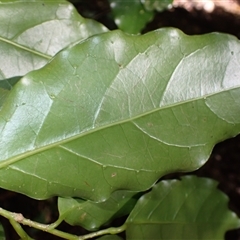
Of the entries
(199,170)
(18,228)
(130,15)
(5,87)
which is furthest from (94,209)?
(199,170)

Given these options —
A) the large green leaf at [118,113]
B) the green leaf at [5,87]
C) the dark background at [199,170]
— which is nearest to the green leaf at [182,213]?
the large green leaf at [118,113]

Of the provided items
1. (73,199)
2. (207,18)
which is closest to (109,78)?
(73,199)

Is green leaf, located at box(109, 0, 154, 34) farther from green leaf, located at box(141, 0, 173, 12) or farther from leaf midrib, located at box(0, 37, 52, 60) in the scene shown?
leaf midrib, located at box(0, 37, 52, 60)

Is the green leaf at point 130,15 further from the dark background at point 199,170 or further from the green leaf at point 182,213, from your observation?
the green leaf at point 182,213

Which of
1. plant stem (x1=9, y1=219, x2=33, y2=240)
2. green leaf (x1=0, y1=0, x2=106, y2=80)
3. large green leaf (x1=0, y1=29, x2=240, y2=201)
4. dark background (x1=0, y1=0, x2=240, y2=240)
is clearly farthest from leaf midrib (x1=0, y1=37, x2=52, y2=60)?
dark background (x1=0, y1=0, x2=240, y2=240)

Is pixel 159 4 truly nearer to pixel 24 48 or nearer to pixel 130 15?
pixel 130 15

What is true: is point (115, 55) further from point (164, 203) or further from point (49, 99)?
point (164, 203)
